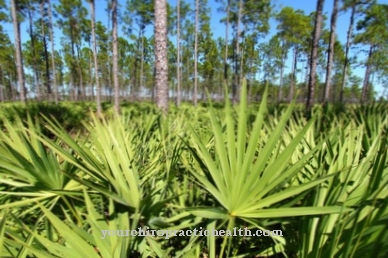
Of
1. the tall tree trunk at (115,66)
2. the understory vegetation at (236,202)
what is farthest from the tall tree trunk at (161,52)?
the tall tree trunk at (115,66)

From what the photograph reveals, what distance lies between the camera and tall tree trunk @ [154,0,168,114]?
5.74 meters

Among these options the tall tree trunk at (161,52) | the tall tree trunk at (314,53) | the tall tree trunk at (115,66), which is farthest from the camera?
the tall tree trunk at (115,66)

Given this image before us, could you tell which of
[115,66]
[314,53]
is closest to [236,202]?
[314,53]

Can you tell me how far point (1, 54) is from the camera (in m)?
15.9

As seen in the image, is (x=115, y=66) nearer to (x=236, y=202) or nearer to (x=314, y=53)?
(x=314, y=53)

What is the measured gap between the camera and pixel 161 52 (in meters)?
5.89

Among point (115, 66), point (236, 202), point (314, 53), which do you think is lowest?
point (236, 202)

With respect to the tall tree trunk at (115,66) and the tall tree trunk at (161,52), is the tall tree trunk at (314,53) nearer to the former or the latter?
the tall tree trunk at (161,52)

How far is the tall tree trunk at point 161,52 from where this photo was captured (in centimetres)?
574

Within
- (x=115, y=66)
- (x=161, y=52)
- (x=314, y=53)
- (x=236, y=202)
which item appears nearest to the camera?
(x=236, y=202)

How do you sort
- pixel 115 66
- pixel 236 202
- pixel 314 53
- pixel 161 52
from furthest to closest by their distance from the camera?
pixel 115 66 → pixel 314 53 → pixel 161 52 → pixel 236 202

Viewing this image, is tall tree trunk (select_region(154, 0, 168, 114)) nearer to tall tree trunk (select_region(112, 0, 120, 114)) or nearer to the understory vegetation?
the understory vegetation

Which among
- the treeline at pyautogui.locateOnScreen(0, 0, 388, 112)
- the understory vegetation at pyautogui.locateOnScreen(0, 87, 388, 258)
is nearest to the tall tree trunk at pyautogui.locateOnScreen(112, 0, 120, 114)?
the treeline at pyautogui.locateOnScreen(0, 0, 388, 112)

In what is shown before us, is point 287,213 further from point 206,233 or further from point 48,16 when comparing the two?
point 48,16
